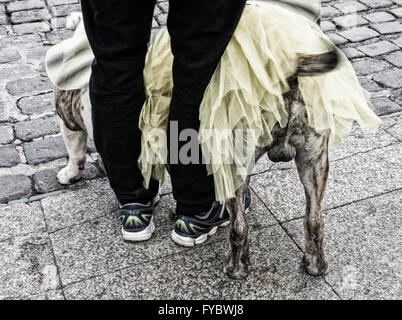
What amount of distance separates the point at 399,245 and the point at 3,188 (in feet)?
7.92

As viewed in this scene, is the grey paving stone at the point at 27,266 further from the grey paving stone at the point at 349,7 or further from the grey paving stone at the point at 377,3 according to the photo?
the grey paving stone at the point at 377,3

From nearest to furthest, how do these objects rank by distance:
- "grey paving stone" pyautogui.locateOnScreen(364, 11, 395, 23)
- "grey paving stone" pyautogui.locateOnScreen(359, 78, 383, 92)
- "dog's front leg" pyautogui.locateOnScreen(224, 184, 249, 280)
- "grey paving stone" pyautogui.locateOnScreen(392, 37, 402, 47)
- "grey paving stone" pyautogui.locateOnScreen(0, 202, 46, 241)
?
"dog's front leg" pyautogui.locateOnScreen(224, 184, 249, 280)
"grey paving stone" pyautogui.locateOnScreen(0, 202, 46, 241)
"grey paving stone" pyautogui.locateOnScreen(359, 78, 383, 92)
"grey paving stone" pyautogui.locateOnScreen(392, 37, 402, 47)
"grey paving stone" pyautogui.locateOnScreen(364, 11, 395, 23)

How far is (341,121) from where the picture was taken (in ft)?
8.11

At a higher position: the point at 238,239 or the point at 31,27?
the point at 238,239

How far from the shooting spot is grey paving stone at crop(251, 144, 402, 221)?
10.9 ft

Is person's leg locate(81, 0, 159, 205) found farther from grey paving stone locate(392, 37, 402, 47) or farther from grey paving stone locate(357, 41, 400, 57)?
grey paving stone locate(392, 37, 402, 47)

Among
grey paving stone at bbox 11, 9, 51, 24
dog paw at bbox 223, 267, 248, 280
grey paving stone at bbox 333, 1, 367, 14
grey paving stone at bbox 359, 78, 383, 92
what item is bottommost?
grey paving stone at bbox 11, 9, 51, 24

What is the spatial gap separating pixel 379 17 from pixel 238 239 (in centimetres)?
362

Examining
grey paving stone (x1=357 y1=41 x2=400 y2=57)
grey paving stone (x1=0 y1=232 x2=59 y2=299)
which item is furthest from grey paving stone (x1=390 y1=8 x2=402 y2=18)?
grey paving stone (x1=0 y1=232 x2=59 y2=299)

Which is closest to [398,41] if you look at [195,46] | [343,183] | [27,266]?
[343,183]

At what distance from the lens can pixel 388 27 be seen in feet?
17.2

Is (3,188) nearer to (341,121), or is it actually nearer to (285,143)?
(285,143)

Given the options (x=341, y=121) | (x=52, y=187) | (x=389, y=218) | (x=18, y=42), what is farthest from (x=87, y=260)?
(x=18, y=42)

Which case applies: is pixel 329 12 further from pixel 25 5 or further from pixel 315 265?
pixel 315 265
